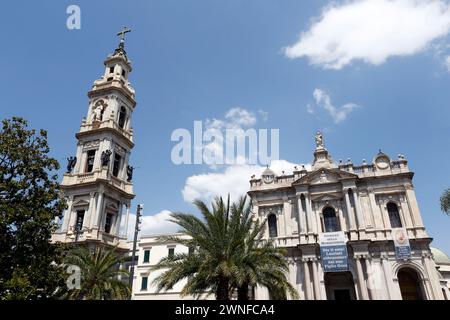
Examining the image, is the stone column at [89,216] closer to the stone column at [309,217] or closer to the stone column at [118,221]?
the stone column at [118,221]

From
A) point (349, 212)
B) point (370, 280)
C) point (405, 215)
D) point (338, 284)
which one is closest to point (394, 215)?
point (405, 215)

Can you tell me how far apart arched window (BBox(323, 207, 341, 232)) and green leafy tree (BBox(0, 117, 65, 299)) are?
77.2 ft

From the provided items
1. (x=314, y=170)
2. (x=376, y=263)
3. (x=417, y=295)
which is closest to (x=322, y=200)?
(x=314, y=170)

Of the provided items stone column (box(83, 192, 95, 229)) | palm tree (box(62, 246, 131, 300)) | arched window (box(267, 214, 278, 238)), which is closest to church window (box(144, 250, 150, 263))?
stone column (box(83, 192, 95, 229))

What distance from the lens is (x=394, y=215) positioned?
3120cm

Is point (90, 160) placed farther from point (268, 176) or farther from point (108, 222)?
point (268, 176)

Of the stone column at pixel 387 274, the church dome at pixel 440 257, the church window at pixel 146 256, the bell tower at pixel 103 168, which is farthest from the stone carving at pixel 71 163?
the church dome at pixel 440 257

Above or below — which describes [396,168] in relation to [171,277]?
above

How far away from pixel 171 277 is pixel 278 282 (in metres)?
5.76

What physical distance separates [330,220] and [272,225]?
18.4 feet

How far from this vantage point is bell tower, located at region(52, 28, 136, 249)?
32469 millimetres

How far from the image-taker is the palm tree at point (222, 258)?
1670cm
